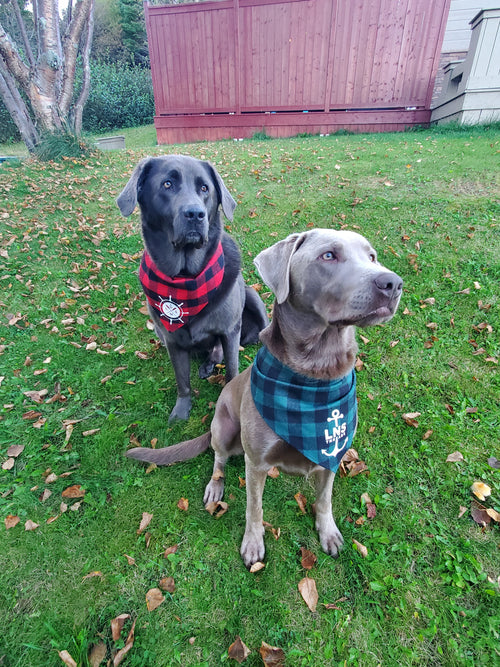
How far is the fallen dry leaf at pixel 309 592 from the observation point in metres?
2.15

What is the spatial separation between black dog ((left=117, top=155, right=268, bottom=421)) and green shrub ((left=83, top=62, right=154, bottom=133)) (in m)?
22.4

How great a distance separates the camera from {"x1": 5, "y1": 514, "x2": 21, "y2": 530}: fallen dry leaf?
2.62 metres

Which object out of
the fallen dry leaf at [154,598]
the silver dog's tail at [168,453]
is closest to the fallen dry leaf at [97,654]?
the fallen dry leaf at [154,598]

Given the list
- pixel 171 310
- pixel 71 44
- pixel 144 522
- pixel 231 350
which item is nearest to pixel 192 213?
pixel 171 310

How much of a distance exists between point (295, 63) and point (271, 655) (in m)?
15.2

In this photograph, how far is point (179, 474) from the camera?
9.52ft

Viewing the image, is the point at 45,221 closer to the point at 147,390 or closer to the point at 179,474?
the point at 147,390

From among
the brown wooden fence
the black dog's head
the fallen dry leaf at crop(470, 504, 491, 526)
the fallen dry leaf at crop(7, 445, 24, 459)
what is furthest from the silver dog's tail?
the brown wooden fence

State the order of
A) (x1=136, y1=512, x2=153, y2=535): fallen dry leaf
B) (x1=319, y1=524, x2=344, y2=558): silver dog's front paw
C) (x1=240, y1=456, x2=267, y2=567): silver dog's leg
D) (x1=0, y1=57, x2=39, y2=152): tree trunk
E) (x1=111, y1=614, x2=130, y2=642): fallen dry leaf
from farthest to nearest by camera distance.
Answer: (x1=0, y1=57, x2=39, y2=152): tree trunk < (x1=136, y1=512, x2=153, y2=535): fallen dry leaf < (x1=319, y1=524, x2=344, y2=558): silver dog's front paw < (x1=240, y1=456, x2=267, y2=567): silver dog's leg < (x1=111, y1=614, x2=130, y2=642): fallen dry leaf

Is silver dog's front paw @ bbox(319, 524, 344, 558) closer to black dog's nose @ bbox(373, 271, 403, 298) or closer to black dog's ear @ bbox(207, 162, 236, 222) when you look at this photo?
black dog's nose @ bbox(373, 271, 403, 298)

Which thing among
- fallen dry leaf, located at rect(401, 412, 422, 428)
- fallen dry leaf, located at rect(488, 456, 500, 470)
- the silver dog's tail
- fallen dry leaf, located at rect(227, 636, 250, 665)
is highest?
the silver dog's tail

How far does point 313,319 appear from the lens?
77.2 inches

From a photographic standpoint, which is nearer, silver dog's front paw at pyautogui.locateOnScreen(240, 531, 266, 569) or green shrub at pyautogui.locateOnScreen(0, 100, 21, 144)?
silver dog's front paw at pyautogui.locateOnScreen(240, 531, 266, 569)

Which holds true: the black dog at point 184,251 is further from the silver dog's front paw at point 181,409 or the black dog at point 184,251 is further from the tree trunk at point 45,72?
the tree trunk at point 45,72
